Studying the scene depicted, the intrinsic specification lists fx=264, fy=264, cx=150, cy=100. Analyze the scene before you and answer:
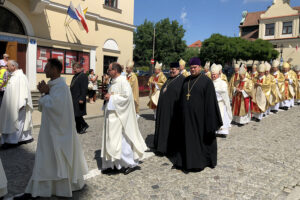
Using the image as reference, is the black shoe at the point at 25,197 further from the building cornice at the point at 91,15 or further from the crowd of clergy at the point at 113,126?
the building cornice at the point at 91,15

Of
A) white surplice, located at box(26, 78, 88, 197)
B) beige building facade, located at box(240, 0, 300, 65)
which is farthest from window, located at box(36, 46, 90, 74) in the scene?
beige building facade, located at box(240, 0, 300, 65)

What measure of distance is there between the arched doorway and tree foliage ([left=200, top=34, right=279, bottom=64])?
26.7 metres

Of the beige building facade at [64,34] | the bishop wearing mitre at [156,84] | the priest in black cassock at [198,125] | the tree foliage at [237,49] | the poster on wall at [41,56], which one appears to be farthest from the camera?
the tree foliage at [237,49]

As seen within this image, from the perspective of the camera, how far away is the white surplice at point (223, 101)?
7.26 m

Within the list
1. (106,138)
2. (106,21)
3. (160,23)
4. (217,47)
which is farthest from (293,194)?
(160,23)

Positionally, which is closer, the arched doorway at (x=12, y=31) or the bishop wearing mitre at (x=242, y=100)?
the bishop wearing mitre at (x=242, y=100)

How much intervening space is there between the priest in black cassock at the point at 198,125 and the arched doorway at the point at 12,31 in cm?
877

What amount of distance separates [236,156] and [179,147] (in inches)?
55.6

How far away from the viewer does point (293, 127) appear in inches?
343

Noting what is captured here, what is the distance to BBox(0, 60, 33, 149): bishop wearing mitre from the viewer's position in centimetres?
581

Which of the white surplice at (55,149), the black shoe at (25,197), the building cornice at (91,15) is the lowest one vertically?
the black shoe at (25,197)

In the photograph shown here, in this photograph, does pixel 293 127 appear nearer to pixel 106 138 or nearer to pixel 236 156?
pixel 236 156

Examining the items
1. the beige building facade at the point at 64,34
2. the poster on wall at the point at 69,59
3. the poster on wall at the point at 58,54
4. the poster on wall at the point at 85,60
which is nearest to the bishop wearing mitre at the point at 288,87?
the beige building facade at the point at 64,34

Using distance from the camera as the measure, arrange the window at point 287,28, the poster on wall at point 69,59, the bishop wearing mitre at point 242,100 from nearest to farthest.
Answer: the bishop wearing mitre at point 242,100
the poster on wall at point 69,59
the window at point 287,28
